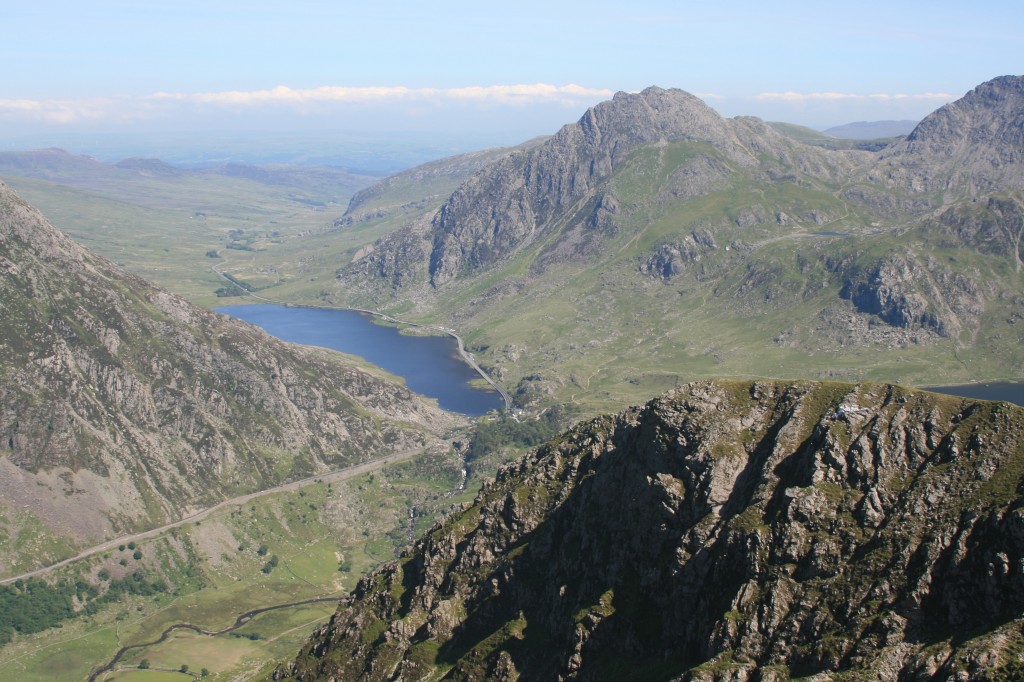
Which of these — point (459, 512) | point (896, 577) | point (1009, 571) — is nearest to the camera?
point (1009, 571)

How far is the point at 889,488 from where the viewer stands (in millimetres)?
117312

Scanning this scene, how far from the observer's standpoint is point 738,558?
117875 millimetres

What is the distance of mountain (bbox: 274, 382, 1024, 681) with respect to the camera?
101m

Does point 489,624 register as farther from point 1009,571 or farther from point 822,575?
point 1009,571

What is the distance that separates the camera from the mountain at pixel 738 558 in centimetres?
10138

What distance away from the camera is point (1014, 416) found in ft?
384

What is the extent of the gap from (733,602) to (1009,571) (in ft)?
100

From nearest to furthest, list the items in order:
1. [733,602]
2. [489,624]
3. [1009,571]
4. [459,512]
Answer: [1009,571] < [733,602] < [489,624] < [459,512]

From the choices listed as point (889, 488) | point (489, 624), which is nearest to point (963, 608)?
point (889, 488)

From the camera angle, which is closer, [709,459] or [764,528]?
[764,528]

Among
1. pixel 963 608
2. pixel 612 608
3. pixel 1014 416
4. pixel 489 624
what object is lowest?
pixel 489 624

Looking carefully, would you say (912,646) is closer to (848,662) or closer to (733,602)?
(848,662)

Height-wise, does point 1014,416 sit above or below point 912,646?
above

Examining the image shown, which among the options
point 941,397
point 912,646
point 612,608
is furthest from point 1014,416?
point 612,608
